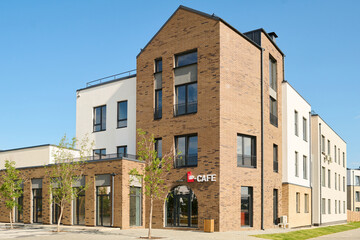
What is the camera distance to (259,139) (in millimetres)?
29516

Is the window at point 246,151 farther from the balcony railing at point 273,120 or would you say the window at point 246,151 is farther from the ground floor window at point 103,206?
the ground floor window at point 103,206

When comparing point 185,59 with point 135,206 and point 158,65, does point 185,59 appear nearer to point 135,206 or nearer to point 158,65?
point 158,65

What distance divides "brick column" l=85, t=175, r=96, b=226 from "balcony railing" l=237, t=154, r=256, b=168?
987 centimetres

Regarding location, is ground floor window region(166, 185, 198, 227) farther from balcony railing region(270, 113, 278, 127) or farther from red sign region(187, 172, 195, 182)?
balcony railing region(270, 113, 278, 127)

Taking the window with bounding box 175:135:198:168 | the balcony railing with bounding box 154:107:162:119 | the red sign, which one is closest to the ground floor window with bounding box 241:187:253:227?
the red sign

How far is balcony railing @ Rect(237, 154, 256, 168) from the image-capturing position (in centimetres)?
2826

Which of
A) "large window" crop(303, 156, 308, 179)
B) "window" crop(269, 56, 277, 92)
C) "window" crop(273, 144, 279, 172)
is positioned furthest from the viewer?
"large window" crop(303, 156, 308, 179)

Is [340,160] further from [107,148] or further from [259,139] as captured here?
[107,148]

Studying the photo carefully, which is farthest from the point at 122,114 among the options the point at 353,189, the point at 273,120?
the point at 353,189

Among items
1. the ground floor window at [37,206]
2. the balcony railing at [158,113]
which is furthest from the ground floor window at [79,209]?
the balcony railing at [158,113]

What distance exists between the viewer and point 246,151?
28844mm

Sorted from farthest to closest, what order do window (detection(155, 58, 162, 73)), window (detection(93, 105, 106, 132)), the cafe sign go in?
window (detection(93, 105, 106, 132)) → window (detection(155, 58, 162, 73)) → the cafe sign

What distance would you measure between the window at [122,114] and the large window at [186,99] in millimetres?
5988

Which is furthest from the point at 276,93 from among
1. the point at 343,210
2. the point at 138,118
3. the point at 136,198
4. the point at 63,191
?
the point at 343,210
